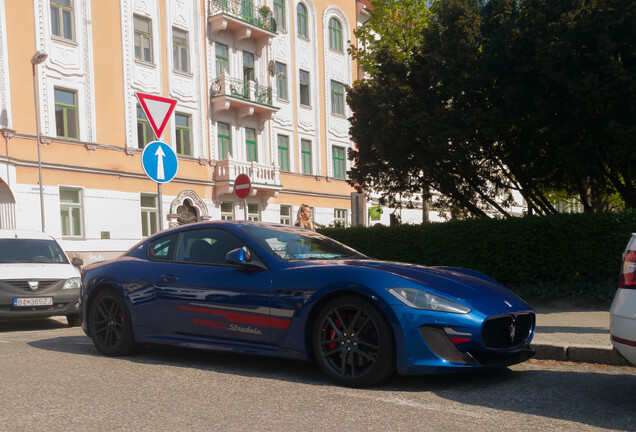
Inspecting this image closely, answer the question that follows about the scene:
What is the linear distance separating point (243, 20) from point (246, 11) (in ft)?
3.69

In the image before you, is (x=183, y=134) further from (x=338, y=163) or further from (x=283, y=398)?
(x=283, y=398)

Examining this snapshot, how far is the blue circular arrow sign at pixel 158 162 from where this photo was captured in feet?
33.0

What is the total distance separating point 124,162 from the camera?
2625cm

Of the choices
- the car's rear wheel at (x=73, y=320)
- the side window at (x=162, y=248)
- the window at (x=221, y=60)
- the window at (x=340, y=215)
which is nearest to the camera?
the side window at (x=162, y=248)

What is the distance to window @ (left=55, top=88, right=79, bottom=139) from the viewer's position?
24.3m

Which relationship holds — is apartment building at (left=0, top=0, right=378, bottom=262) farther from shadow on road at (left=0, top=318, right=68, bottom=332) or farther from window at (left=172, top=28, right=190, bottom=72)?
shadow on road at (left=0, top=318, right=68, bottom=332)

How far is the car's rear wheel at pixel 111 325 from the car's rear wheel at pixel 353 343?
2.39m

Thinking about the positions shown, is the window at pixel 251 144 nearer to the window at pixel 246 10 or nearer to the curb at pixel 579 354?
the window at pixel 246 10

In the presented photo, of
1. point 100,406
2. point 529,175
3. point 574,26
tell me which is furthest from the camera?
point 529,175

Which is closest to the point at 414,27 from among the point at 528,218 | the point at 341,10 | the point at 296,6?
the point at 528,218

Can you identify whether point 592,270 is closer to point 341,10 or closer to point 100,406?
point 100,406

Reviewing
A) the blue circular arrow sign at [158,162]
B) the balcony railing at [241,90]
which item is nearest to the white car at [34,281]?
the blue circular arrow sign at [158,162]

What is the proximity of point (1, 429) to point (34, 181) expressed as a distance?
20.4 meters

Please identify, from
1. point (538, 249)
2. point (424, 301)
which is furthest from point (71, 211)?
point (424, 301)
